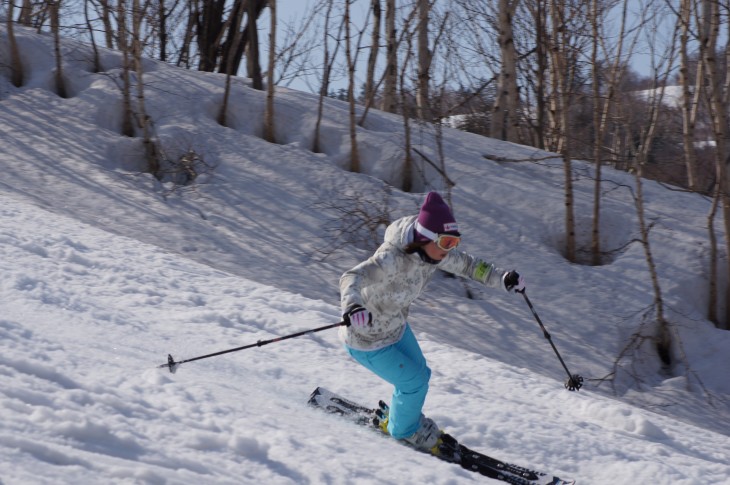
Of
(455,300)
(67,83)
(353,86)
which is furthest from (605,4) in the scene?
(67,83)

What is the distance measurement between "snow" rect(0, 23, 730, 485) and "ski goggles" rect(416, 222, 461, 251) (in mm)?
1177

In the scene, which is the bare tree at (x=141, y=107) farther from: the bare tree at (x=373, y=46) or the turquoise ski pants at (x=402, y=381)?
the turquoise ski pants at (x=402, y=381)

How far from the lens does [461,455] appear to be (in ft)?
14.6

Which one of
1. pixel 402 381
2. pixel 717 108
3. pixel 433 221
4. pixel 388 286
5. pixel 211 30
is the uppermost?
pixel 211 30

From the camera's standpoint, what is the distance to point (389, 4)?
1305 cm

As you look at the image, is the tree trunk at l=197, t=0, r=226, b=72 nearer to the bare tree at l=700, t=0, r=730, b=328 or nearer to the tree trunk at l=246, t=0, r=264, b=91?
the tree trunk at l=246, t=0, r=264, b=91

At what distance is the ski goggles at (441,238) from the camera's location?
4.46 meters

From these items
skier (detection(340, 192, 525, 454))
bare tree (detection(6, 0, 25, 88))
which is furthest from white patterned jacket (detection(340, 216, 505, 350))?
bare tree (detection(6, 0, 25, 88))

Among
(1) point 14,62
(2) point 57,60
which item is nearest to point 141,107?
(2) point 57,60

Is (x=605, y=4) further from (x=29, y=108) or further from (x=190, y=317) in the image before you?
(x=29, y=108)

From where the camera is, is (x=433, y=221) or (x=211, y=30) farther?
(x=211, y=30)

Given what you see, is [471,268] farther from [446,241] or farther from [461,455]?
[461,455]

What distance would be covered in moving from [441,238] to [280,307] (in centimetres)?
286

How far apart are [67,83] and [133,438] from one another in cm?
1034
